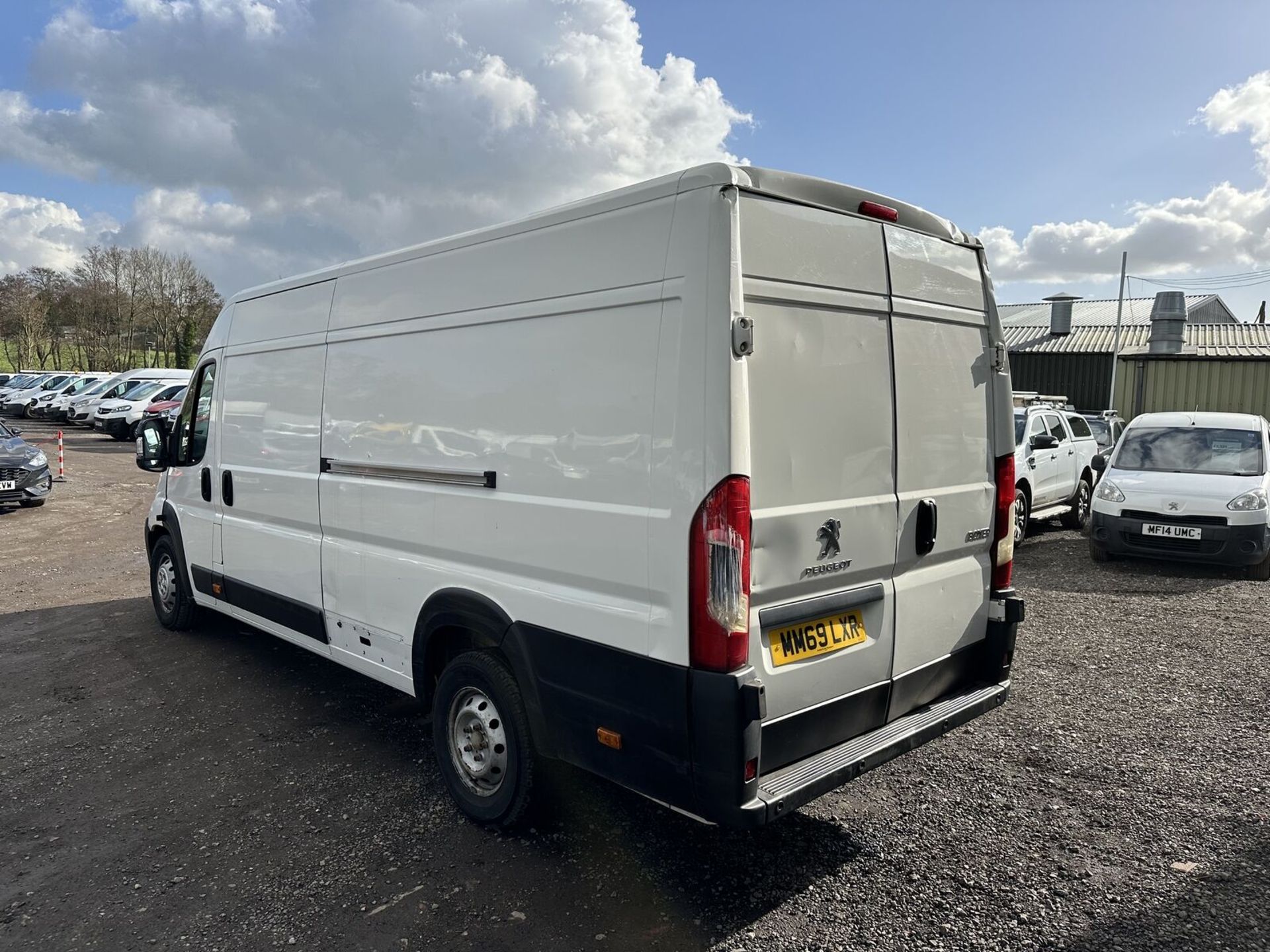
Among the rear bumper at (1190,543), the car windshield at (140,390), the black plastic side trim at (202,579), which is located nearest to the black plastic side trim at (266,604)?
the black plastic side trim at (202,579)

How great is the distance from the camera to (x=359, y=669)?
457 centimetres

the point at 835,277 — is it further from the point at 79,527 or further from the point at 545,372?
the point at 79,527

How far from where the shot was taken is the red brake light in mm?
3389

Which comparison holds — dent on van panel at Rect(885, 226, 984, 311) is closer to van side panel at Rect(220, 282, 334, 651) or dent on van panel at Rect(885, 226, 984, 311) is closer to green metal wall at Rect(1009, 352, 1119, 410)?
van side panel at Rect(220, 282, 334, 651)

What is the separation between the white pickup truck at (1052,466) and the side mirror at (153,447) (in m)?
8.68

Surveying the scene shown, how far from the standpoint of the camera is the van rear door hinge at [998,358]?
4109mm

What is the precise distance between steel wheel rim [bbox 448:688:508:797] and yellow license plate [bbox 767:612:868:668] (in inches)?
49.9

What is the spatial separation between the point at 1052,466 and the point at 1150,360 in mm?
20848

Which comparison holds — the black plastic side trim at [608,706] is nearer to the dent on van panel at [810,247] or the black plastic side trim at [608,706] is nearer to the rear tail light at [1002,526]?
the dent on van panel at [810,247]

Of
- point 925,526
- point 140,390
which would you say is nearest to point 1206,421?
point 925,526

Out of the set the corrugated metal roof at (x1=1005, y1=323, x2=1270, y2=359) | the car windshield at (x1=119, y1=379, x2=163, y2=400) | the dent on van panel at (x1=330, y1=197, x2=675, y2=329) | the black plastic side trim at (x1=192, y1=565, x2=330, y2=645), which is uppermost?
the corrugated metal roof at (x1=1005, y1=323, x2=1270, y2=359)

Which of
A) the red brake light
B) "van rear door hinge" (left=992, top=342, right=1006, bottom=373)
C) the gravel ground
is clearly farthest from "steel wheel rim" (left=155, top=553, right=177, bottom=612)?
"van rear door hinge" (left=992, top=342, right=1006, bottom=373)

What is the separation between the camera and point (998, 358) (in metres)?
4.12

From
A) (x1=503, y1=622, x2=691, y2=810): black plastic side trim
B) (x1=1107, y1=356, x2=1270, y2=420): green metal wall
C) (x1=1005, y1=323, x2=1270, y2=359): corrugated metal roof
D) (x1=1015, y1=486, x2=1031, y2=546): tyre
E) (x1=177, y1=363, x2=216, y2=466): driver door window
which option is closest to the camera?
(x1=503, y1=622, x2=691, y2=810): black plastic side trim
